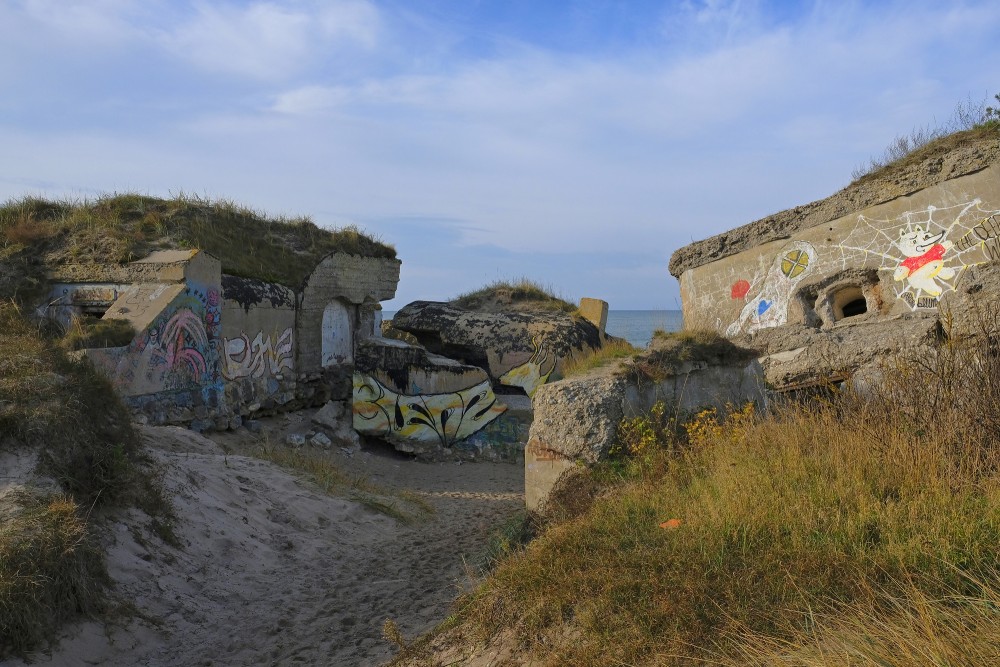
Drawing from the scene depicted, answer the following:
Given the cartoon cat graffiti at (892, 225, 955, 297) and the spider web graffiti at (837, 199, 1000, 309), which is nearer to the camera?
the spider web graffiti at (837, 199, 1000, 309)

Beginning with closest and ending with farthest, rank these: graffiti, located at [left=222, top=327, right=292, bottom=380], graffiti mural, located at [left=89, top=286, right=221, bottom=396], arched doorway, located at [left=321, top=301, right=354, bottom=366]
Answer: graffiti mural, located at [left=89, top=286, right=221, bottom=396] → graffiti, located at [left=222, top=327, right=292, bottom=380] → arched doorway, located at [left=321, top=301, right=354, bottom=366]

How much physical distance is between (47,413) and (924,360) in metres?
6.94

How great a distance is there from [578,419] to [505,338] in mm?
11050

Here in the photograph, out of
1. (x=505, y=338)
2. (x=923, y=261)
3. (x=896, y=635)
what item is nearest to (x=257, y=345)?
(x=505, y=338)

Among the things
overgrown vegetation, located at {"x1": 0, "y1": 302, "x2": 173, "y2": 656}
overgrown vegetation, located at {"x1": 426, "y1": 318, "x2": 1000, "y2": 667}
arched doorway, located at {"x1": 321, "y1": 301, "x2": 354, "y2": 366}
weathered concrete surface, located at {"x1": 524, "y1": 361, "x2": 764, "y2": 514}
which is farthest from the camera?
arched doorway, located at {"x1": 321, "y1": 301, "x2": 354, "y2": 366}

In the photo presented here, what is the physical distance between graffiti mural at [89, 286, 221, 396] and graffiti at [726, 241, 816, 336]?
29.4 feet

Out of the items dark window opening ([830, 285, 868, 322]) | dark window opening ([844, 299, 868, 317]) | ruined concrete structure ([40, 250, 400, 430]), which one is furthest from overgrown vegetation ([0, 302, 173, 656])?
dark window opening ([844, 299, 868, 317])

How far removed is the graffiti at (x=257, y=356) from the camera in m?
13.0

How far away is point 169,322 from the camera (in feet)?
37.3

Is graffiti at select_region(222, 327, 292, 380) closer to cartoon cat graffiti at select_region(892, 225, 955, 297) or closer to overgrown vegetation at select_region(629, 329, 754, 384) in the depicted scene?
overgrown vegetation at select_region(629, 329, 754, 384)

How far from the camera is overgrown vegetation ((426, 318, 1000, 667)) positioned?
313 cm

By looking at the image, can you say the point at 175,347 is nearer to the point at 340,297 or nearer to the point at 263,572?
the point at 340,297

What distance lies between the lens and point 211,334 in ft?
40.6

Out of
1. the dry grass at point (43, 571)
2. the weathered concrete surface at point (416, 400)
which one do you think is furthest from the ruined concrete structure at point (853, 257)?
the dry grass at point (43, 571)
